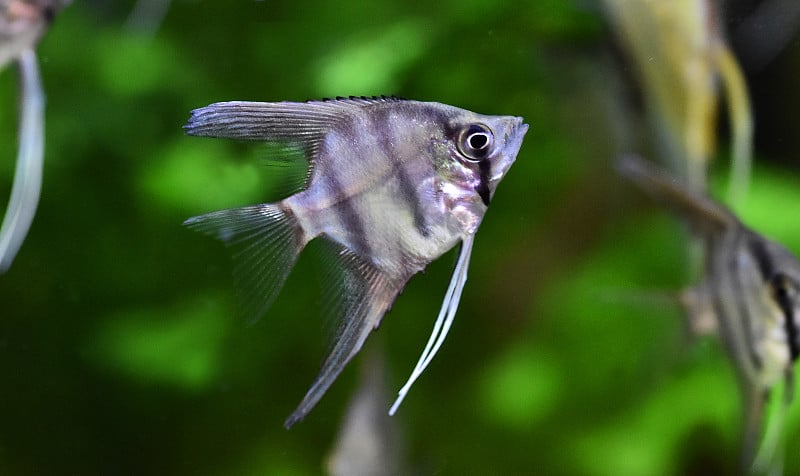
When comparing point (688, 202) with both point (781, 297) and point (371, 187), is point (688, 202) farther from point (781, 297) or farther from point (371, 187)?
point (371, 187)

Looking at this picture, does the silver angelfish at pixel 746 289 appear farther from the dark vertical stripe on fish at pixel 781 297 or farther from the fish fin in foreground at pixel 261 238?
the fish fin in foreground at pixel 261 238

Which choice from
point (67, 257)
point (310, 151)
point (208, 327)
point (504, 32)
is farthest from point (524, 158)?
point (67, 257)

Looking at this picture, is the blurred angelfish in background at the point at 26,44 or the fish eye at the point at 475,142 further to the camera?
the blurred angelfish in background at the point at 26,44

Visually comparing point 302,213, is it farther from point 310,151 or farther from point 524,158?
point 524,158

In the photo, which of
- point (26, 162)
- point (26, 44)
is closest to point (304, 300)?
point (26, 162)

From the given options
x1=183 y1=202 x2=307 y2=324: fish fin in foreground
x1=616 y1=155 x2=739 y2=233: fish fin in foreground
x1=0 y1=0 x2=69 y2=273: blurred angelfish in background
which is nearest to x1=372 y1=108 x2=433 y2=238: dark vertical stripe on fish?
x1=183 y1=202 x2=307 y2=324: fish fin in foreground

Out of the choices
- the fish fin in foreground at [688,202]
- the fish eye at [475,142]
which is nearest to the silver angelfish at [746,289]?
the fish fin in foreground at [688,202]
